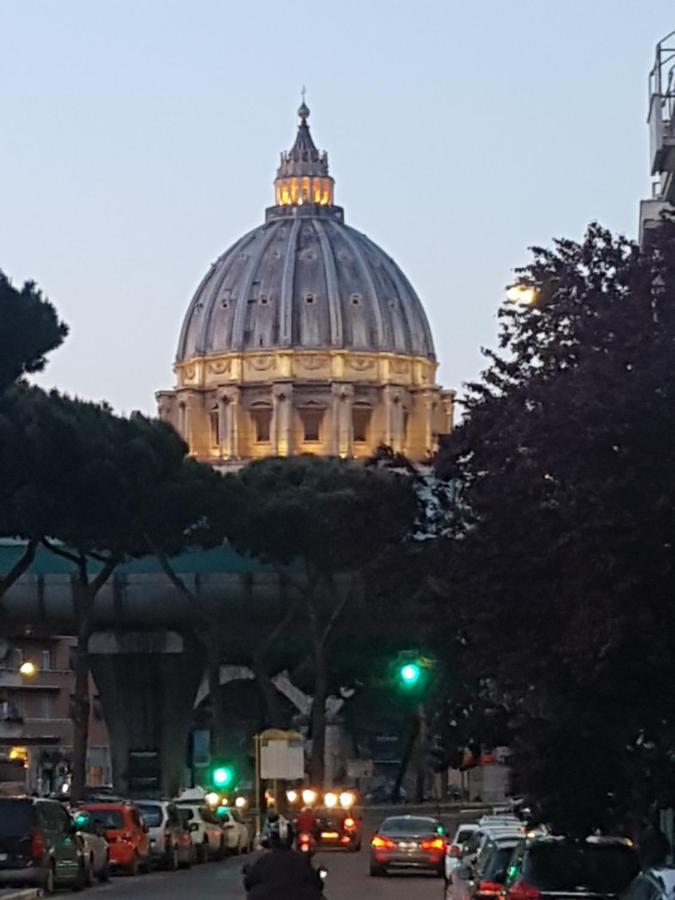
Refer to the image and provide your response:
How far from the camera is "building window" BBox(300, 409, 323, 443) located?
18962 cm

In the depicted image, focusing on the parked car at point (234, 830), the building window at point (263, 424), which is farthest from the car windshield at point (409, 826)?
the building window at point (263, 424)

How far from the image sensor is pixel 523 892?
1889 centimetres

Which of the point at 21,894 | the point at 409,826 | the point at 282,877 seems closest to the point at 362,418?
the point at 409,826

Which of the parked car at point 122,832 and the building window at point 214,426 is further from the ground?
the building window at point 214,426

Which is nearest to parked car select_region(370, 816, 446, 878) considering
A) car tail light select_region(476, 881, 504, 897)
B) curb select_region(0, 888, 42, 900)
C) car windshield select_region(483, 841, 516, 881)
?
curb select_region(0, 888, 42, 900)

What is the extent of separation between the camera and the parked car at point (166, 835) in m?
Result: 45.0

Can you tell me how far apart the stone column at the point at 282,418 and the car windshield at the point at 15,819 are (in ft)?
508

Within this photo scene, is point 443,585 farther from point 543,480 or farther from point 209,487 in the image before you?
point 209,487

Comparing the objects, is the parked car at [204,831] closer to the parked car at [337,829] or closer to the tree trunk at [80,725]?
the parked car at [337,829]

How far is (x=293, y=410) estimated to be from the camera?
190250 millimetres

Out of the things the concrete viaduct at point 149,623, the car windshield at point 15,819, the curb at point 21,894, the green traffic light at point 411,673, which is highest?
the concrete viaduct at point 149,623

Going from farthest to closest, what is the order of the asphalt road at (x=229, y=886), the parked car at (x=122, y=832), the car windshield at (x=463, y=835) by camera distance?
the parked car at (x=122, y=832)
the car windshield at (x=463, y=835)
the asphalt road at (x=229, y=886)

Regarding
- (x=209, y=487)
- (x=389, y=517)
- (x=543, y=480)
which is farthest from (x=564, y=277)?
(x=209, y=487)

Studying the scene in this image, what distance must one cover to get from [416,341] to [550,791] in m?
170
